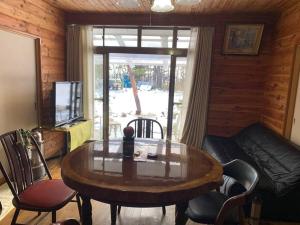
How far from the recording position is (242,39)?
149 inches

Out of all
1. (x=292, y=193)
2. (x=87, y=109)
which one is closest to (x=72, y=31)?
(x=87, y=109)

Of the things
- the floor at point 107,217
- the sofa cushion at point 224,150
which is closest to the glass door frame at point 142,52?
the sofa cushion at point 224,150

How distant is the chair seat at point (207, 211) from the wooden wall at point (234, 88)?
241 centimetres

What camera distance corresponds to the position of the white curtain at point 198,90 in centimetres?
384

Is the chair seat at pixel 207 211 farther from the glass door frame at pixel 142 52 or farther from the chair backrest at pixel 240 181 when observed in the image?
the glass door frame at pixel 142 52

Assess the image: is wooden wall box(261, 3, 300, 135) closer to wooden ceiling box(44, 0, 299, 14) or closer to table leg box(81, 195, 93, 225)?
wooden ceiling box(44, 0, 299, 14)

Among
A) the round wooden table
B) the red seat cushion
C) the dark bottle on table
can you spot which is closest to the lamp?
the dark bottle on table

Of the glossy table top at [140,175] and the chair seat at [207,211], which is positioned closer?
the glossy table top at [140,175]

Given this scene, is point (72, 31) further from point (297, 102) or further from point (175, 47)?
point (297, 102)

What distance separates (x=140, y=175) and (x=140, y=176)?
0.02 m

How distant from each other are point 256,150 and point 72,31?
352cm

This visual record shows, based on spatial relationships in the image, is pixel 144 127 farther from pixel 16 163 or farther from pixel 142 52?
pixel 142 52

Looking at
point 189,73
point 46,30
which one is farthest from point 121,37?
point 189,73

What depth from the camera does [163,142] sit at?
2.38m
